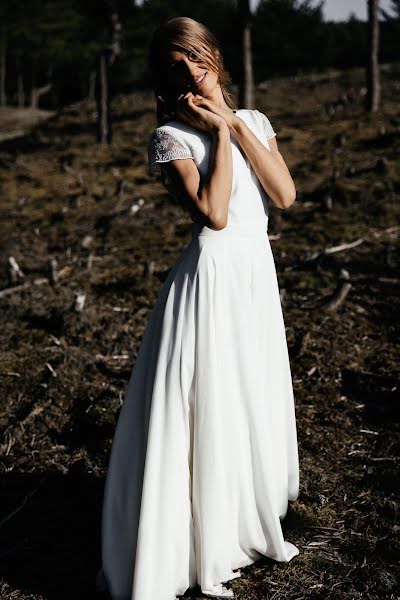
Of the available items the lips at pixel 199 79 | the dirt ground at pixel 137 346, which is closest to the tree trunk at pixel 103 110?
the dirt ground at pixel 137 346

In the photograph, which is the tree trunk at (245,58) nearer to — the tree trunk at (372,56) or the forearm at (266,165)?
the tree trunk at (372,56)

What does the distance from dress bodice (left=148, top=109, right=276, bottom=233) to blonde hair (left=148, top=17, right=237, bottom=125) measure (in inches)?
4.6

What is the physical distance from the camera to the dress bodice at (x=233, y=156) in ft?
8.81

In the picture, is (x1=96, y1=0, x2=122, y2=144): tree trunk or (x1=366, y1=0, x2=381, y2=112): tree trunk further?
(x1=96, y1=0, x2=122, y2=144): tree trunk

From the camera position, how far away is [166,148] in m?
2.68

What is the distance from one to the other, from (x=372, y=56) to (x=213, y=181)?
16.2 metres

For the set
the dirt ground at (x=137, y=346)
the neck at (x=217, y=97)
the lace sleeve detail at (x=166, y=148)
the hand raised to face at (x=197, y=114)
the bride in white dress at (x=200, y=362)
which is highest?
the neck at (x=217, y=97)

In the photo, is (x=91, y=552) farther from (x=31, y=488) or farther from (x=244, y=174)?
(x=244, y=174)

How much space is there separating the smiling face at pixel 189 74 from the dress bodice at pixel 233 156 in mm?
158

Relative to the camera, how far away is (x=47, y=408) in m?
5.16

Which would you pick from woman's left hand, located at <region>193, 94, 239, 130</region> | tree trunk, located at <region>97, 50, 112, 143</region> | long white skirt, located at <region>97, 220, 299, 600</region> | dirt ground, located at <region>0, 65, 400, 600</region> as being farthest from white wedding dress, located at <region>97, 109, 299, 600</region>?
tree trunk, located at <region>97, 50, 112, 143</region>

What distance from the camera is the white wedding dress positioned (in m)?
2.81

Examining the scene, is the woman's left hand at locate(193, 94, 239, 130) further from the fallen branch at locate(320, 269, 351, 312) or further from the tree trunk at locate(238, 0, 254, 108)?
the tree trunk at locate(238, 0, 254, 108)

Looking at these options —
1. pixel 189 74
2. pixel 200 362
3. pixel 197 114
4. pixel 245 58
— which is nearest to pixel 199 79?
pixel 189 74
